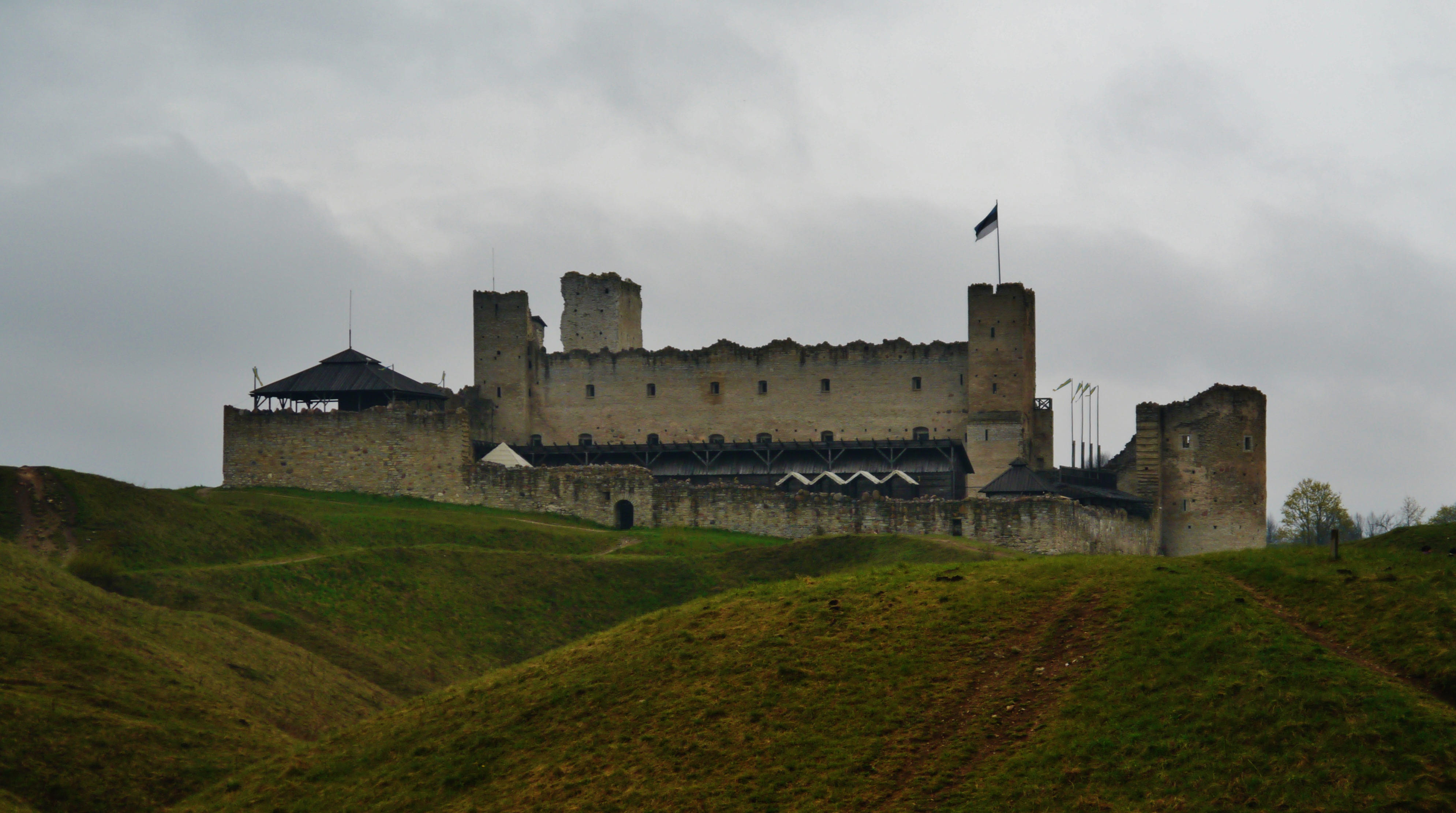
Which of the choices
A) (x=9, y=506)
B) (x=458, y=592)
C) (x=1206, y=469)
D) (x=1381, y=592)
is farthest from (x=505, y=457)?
(x=1381, y=592)

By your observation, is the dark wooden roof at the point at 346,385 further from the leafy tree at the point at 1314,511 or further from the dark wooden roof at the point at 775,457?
the leafy tree at the point at 1314,511

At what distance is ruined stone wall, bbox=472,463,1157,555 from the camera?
5403cm

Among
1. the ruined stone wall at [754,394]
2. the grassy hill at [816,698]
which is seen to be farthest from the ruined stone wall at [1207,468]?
the grassy hill at [816,698]

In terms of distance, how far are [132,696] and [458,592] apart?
15.8 meters

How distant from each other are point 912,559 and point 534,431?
117ft

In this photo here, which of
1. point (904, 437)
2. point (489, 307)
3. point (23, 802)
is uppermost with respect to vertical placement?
point (489, 307)

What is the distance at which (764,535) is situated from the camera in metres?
56.7

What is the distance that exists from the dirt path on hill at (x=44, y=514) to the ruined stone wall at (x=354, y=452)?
16.7 meters

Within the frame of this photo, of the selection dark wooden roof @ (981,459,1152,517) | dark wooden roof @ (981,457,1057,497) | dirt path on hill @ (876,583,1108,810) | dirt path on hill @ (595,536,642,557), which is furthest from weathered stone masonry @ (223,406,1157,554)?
dirt path on hill @ (876,583,1108,810)

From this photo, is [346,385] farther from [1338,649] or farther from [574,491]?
[1338,649]

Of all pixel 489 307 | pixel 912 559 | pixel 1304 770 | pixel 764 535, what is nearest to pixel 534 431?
pixel 489 307

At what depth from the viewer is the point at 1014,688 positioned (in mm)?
21109

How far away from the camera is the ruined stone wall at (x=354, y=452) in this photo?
6116 centimetres

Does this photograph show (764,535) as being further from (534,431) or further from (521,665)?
(521,665)
